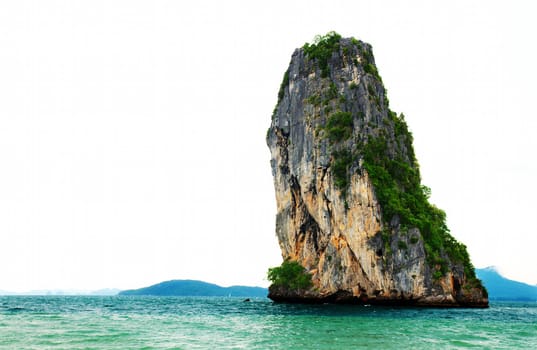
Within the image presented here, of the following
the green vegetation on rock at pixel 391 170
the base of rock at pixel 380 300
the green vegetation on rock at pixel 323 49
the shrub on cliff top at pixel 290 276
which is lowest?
the base of rock at pixel 380 300

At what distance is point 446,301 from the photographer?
46094mm

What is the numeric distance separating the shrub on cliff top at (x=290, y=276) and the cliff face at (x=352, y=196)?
55cm

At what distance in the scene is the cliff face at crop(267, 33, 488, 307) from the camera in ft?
157

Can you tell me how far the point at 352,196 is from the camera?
171 feet

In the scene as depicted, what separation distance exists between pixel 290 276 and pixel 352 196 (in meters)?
13.7

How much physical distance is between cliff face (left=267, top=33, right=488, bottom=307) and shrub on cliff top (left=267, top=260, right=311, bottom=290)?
0.55m

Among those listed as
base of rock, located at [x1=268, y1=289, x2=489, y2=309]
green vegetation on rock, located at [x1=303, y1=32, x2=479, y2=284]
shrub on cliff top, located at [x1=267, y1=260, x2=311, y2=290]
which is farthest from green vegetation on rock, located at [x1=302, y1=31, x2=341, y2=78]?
base of rock, located at [x1=268, y1=289, x2=489, y2=309]

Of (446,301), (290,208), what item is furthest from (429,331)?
(290,208)

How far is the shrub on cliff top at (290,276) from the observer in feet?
184

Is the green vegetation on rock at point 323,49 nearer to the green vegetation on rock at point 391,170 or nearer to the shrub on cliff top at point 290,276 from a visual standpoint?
the green vegetation on rock at point 391,170

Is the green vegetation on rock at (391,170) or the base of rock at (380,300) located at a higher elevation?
the green vegetation on rock at (391,170)

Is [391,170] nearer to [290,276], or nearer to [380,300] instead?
[380,300]

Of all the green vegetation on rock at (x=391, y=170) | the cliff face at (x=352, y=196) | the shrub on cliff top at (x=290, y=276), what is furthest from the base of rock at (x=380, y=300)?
the green vegetation on rock at (x=391, y=170)

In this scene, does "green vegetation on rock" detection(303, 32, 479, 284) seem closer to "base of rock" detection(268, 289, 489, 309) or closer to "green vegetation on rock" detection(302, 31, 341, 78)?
"green vegetation on rock" detection(302, 31, 341, 78)
